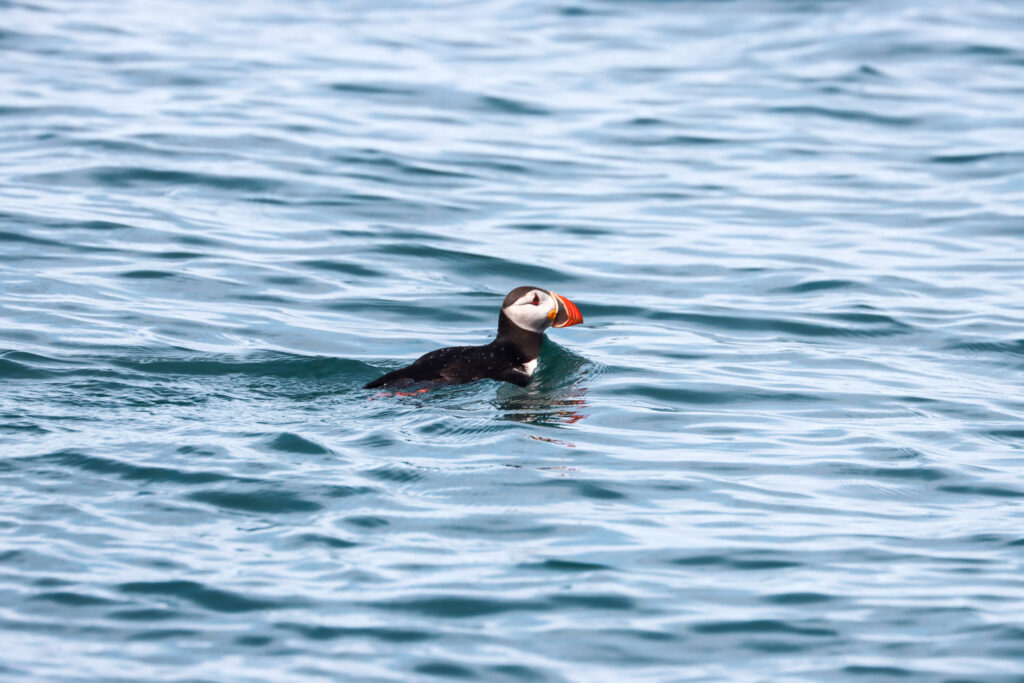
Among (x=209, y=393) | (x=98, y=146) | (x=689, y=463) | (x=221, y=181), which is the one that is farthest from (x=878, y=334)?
(x=98, y=146)

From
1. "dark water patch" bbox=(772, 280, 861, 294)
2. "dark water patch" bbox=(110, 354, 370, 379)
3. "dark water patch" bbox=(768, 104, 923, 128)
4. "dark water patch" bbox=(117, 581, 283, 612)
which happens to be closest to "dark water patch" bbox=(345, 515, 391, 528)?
"dark water patch" bbox=(117, 581, 283, 612)

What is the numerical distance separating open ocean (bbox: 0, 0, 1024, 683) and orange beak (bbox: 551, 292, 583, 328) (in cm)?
37

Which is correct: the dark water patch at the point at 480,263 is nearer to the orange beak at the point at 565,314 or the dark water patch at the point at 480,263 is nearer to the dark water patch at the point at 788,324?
the dark water patch at the point at 788,324

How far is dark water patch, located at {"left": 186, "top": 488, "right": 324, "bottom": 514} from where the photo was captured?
6059 millimetres

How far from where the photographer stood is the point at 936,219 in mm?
13203

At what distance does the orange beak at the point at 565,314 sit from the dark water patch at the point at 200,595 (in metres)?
3.79

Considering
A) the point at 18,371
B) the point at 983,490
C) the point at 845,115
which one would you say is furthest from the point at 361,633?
the point at 845,115

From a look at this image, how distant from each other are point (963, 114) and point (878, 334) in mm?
8460

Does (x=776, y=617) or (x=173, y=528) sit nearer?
(x=776, y=617)

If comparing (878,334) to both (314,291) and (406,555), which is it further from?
(406,555)

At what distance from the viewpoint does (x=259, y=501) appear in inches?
241

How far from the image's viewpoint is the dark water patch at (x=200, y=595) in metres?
5.11

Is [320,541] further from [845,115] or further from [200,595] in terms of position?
[845,115]

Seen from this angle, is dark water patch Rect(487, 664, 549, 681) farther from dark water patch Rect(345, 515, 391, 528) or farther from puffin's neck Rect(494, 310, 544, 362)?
puffin's neck Rect(494, 310, 544, 362)
